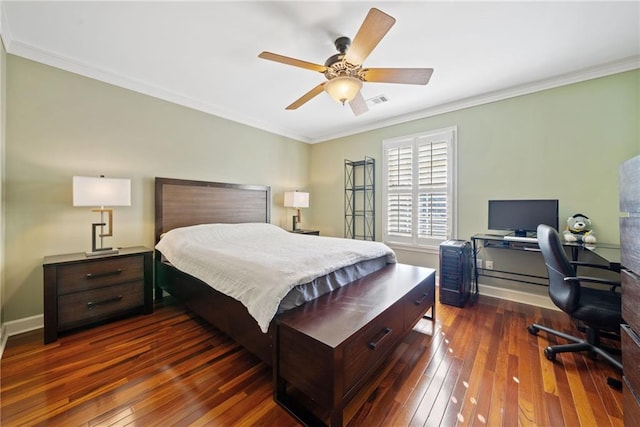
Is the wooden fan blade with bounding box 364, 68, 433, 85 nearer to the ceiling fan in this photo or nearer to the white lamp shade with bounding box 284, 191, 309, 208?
the ceiling fan

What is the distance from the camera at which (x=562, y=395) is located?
5.01 feet

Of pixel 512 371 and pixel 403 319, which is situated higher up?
pixel 403 319

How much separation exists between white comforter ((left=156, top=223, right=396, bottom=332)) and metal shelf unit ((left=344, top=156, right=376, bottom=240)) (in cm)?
173

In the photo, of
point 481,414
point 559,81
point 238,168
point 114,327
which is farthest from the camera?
point 238,168

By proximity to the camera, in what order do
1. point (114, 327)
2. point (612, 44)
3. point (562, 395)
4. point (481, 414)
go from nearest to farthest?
point (481, 414) < point (562, 395) < point (612, 44) < point (114, 327)

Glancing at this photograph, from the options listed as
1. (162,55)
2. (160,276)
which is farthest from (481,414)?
(162,55)

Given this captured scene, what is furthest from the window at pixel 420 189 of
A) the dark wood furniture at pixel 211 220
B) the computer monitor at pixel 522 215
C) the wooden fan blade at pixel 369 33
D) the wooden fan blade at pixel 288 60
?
the wooden fan blade at pixel 288 60

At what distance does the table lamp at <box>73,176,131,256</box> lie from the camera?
221cm

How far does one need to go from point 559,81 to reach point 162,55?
4126 mm

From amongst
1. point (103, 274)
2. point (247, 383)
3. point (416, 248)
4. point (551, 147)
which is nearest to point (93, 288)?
point (103, 274)

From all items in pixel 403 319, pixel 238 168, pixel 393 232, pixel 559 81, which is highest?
pixel 559 81

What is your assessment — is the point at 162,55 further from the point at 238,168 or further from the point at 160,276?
the point at 160,276

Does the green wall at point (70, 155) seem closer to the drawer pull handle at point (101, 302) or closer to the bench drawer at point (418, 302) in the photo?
the drawer pull handle at point (101, 302)

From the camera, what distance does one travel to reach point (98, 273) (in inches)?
90.4
